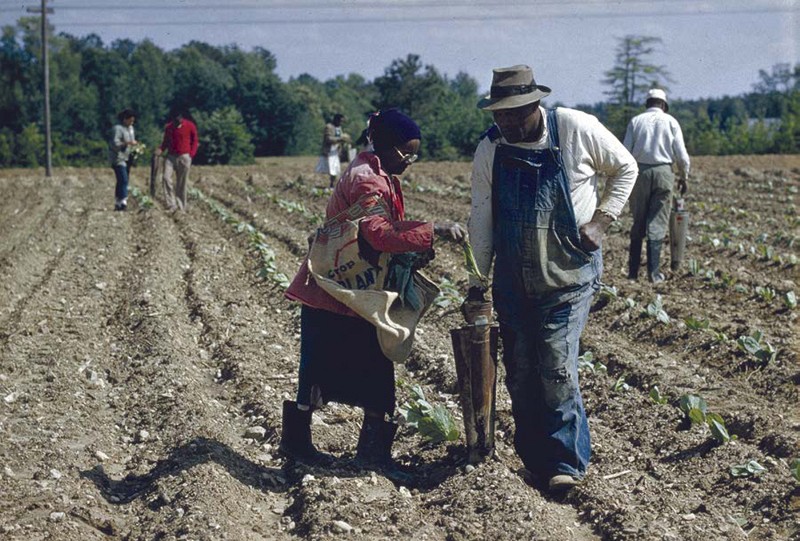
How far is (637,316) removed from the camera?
26.3ft

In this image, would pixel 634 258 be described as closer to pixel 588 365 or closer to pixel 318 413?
pixel 588 365

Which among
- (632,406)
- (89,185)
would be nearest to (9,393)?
(632,406)

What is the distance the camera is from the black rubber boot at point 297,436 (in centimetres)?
477

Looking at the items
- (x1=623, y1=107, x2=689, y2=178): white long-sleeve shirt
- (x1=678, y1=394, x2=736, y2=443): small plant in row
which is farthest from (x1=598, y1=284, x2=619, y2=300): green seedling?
(x1=678, y1=394, x2=736, y2=443): small plant in row

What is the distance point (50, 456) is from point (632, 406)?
120 inches

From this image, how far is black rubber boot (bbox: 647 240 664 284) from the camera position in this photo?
9.36 m

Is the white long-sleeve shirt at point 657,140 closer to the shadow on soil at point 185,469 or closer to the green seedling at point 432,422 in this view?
the green seedling at point 432,422

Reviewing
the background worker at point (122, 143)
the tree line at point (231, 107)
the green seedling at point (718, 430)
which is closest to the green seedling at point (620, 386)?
the green seedling at point (718, 430)

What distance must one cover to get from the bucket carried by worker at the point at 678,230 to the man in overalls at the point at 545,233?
17.9 ft

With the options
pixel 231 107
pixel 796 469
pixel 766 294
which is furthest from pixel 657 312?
pixel 231 107

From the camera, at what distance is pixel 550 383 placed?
4.36 meters

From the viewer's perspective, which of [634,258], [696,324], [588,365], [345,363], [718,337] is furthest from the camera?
[634,258]

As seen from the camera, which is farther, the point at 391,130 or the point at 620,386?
the point at 620,386

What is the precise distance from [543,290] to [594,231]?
324 millimetres
